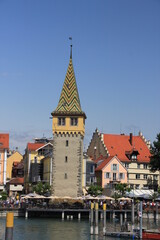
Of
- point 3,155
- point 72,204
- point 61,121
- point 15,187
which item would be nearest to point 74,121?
point 61,121

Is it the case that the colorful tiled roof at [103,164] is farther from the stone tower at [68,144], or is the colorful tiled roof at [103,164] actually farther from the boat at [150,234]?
the boat at [150,234]

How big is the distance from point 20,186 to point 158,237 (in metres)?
66.4

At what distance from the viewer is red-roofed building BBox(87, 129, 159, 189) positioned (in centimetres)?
9031

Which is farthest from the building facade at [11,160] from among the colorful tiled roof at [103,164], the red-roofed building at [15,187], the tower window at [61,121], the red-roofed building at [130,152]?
the tower window at [61,121]

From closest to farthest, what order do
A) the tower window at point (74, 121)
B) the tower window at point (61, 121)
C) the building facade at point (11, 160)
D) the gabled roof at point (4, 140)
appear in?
the tower window at point (74, 121) → the tower window at point (61, 121) → the gabled roof at point (4, 140) → the building facade at point (11, 160)

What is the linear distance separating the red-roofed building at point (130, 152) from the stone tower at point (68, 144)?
1772 centimetres

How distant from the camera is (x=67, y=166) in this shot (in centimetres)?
7262

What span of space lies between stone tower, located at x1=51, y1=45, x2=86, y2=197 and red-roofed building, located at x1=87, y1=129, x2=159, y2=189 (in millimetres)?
17716

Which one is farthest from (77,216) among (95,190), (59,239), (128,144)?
(128,144)

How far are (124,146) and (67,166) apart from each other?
23.8 m

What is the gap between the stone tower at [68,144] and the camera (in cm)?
7206

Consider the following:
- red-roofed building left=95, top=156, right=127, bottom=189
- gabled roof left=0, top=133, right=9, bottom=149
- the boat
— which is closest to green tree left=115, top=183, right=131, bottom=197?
red-roofed building left=95, top=156, right=127, bottom=189

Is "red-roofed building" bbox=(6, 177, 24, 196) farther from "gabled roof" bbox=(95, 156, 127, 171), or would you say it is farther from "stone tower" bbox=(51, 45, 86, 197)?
"stone tower" bbox=(51, 45, 86, 197)

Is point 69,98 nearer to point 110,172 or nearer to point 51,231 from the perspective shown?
point 110,172
